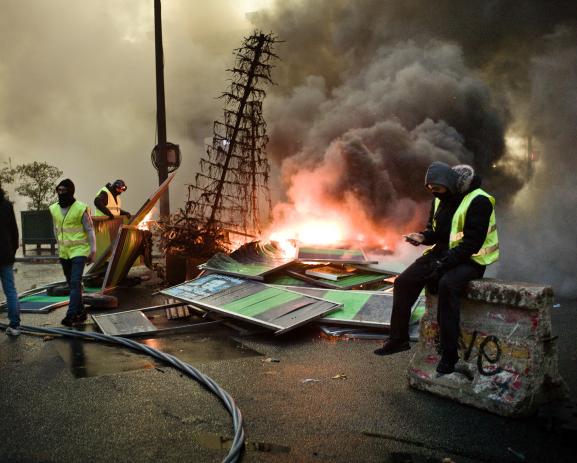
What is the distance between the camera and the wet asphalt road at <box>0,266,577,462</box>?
3447 millimetres

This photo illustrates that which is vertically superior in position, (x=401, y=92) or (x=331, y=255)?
(x=401, y=92)

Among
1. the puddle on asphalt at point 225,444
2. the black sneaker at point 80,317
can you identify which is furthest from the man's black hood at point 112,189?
the puddle on asphalt at point 225,444

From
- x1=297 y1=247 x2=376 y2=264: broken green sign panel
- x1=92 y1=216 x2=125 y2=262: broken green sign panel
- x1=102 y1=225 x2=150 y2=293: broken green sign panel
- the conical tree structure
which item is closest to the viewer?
x1=297 y1=247 x2=376 y2=264: broken green sign panel

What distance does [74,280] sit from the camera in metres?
7.03

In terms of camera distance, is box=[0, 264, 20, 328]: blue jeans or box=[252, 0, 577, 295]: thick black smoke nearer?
box=[0, 264, 20, 328]: blue jeans

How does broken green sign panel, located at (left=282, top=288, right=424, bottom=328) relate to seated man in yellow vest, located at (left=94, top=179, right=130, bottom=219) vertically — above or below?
below

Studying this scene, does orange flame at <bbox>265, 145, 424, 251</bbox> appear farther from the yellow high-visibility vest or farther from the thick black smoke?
the yellow high-visibility vest

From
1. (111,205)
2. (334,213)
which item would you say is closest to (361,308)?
(111,205)

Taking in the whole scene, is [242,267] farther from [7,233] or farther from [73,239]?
[7,233]

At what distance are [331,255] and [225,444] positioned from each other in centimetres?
557

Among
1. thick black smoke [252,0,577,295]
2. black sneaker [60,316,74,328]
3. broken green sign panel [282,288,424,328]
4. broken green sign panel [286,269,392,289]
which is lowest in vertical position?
black sneaker [60,316,74,328]

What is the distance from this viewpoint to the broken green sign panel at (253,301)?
6.50m

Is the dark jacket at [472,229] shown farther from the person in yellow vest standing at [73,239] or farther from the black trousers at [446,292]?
the person in yellow vest standing at [73,239]

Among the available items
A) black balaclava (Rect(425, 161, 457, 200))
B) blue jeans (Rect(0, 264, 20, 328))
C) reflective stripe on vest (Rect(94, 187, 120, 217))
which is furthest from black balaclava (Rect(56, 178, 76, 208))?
black balaclava (Rect(425, 161, 457, 200))
